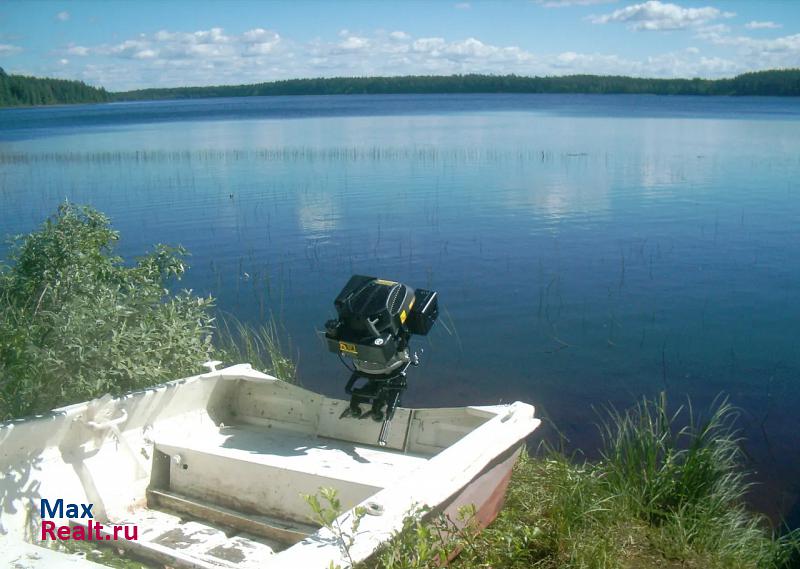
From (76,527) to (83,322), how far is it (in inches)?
48.7

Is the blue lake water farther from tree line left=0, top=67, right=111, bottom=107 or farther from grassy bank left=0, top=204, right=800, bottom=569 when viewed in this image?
tree line left=0, top=67, right=111, bottom=107

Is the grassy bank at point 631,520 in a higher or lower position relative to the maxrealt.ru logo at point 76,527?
lower

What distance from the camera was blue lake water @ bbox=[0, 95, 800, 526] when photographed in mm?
8367

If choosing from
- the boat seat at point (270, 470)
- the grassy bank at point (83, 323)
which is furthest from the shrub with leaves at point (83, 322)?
the boat seat at point (270, 470)

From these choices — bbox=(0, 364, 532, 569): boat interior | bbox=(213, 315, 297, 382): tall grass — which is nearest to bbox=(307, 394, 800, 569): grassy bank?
bbox=(0, 364, 532, 569): boat interior

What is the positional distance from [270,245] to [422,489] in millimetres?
10190

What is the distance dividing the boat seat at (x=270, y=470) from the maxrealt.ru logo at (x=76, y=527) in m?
0.52

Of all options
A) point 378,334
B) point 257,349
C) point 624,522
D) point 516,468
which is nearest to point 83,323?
point 378,334

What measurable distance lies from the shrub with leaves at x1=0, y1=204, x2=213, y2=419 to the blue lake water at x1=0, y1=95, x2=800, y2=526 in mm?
3022

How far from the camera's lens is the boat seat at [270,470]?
449cm

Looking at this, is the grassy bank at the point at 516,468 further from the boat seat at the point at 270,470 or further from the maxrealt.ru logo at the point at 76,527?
the maxrealt.ru logo at the point at 76,527

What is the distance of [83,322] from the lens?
4.77m

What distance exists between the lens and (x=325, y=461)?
4.90 metres

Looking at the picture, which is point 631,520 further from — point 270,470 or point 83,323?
point 83,323
